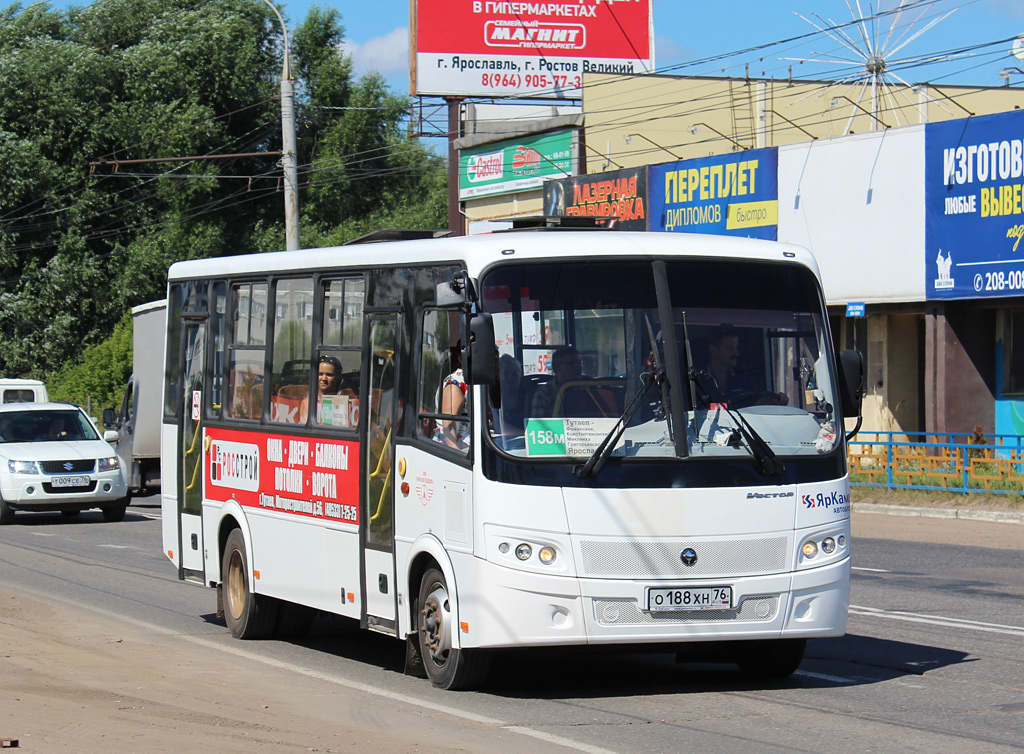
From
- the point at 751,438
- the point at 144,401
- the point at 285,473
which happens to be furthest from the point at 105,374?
the point at 751,438

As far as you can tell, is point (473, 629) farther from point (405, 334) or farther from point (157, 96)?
point (157, 96)

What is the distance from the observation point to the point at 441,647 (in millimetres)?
9258

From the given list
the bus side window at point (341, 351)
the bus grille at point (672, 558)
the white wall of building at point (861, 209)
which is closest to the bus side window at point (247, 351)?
the bus side window at point (341, 351)

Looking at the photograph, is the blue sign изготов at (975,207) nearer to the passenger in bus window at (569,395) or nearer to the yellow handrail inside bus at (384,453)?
the yellow handrail inside bus at (384,453)

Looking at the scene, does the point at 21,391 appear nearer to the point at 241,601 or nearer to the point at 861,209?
the point at 861,209

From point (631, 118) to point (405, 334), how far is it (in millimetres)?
31517

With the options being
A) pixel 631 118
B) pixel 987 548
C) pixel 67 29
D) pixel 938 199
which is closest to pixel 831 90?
pixel 631 118

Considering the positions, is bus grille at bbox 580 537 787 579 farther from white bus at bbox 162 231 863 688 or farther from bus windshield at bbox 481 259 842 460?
bus windshield at bbox 481 259 842 460

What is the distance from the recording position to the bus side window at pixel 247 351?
1203 centimetres

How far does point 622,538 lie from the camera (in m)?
8.65

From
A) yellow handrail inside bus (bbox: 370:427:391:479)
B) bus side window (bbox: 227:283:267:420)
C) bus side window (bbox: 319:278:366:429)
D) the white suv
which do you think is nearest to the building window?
the white suv

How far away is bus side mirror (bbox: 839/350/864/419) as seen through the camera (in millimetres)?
9586

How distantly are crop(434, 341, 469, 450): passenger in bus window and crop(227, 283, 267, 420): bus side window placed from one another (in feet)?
9.74

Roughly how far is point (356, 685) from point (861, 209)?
70.5ft
